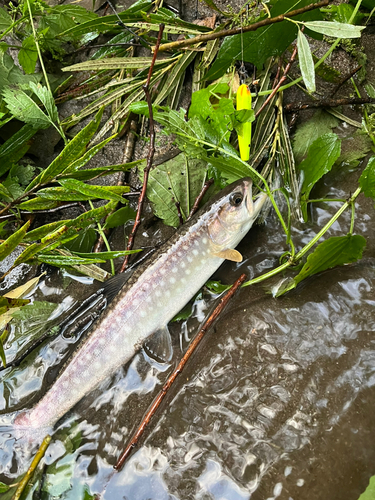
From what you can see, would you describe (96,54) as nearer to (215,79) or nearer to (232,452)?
(215,79)

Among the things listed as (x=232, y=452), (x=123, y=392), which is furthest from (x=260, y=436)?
(x=123, y=392)

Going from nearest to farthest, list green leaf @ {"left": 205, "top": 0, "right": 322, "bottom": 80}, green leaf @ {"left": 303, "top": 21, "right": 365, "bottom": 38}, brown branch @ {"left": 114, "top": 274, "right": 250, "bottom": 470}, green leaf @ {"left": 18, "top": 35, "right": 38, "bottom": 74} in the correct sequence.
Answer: green leaf @ {"left": 303, "top": 21, "right": 365, "bottom": 38}
brown branch @ {"left": 114, "top": 274, "right": 250, "bottom": 470}
green leaf @ {"left": 205, "top": 0, "right": 322, "bottom": 80}
green leaf @ {"left": 18, "top": 35, "right": 38, "bottom": 74}

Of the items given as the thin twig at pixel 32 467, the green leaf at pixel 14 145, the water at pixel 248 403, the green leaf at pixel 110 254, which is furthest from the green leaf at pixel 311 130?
the thin twig at pixel 32 467

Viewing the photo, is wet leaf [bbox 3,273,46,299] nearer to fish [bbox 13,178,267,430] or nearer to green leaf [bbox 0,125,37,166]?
fish [bbox 13,178,267,430]

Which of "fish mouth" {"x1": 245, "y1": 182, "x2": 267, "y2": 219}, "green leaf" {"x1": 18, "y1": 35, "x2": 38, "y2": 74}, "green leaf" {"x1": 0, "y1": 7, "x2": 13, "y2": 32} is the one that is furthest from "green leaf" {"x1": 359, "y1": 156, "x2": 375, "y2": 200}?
"green leaf" {"x1": 0, "y1": 7, "x2": 13, "y2": 32}

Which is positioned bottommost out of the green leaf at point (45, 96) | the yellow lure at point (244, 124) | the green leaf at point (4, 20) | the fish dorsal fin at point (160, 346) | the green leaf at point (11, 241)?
the fish dorsal fin at point (160, 346)

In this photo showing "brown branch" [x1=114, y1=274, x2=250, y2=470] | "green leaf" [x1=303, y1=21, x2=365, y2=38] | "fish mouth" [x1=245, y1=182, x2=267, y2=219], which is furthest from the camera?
"fish mouth" [x1=245, y1=182, x2=267, y2=219]

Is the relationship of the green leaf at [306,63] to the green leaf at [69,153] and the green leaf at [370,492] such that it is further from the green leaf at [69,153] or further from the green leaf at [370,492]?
the green leaf at [370,492]
